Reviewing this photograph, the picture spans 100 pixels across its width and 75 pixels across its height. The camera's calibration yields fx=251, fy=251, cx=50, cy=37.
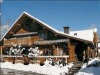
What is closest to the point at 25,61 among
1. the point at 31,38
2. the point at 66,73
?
the point at 31,38

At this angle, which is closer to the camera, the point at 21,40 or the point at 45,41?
the point at 45,41

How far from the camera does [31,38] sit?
36.8 metres

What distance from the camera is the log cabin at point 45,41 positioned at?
32.0 metres

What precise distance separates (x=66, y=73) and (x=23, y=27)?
18.1m

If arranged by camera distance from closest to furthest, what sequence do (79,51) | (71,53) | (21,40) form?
(71,53)
(79,51)
(21,40)

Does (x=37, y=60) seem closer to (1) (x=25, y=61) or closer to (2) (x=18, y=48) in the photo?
(1) (x=25, y=61)

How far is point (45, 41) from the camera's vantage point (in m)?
35.5

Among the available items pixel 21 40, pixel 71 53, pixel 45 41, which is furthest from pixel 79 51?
pixel 21 40

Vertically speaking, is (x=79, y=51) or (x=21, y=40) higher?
(x=21, y=40)

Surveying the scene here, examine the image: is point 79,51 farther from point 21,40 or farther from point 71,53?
point 21,40

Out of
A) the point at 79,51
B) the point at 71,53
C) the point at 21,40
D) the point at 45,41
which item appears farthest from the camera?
the point at 21,40

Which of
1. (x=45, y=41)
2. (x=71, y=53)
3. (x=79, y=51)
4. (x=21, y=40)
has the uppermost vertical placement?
(x=21, y=40)

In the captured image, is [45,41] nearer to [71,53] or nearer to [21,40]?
[21,40]

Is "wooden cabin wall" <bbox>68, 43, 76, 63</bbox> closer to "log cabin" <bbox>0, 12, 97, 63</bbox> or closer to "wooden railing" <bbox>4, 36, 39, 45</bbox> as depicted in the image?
"log cabin" <bbox>0, 12, 97, 63</bbox>
